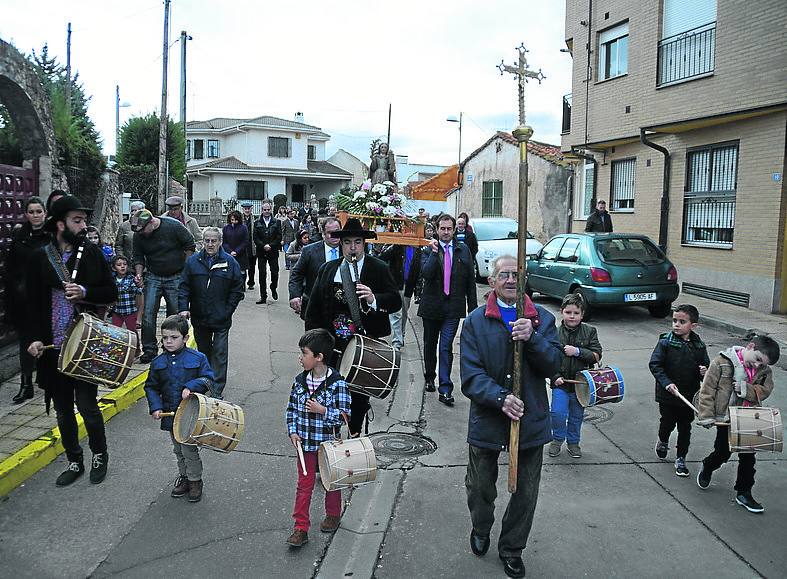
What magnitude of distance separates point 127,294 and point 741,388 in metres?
6.85

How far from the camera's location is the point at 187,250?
27.5ft

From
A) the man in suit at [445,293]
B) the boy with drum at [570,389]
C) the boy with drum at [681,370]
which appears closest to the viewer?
the boy with drum at [681,370]

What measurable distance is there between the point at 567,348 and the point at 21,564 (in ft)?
13.4

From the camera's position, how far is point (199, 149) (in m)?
51.4

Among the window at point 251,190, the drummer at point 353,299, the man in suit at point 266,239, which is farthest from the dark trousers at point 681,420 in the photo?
the window at point 251,190

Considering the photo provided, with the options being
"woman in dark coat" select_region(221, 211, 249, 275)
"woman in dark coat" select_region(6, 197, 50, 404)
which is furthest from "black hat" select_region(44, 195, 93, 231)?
"woman in dark coat" select_region(221, 211, 249, 275)

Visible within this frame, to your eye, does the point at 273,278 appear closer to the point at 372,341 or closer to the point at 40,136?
the point at 40,136

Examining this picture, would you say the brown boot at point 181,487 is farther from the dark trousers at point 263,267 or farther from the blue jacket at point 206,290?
the dark trousers at point 263,267

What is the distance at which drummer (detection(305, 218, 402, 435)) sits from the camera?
548 cm

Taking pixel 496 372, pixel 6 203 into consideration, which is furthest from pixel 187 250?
pixel 496 372

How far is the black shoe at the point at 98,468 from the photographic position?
5152mm

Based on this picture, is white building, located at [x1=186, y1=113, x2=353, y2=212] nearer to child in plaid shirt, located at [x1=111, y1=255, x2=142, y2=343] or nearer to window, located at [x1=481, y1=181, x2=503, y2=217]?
window, located at [x1=481, y1=181, x2=503, y2=217]

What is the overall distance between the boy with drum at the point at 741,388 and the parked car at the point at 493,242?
12.2 metres

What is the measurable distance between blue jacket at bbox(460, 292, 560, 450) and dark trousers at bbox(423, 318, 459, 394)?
3.56 m
